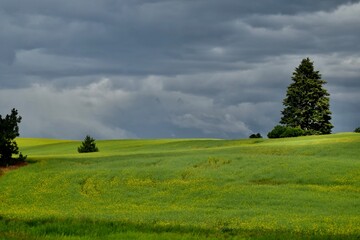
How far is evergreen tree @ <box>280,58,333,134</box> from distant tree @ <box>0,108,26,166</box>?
64.0 meters

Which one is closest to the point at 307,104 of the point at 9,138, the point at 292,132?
the point at 292,132

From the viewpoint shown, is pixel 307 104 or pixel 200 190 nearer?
pixel 200 190

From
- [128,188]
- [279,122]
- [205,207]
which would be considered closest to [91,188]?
[128,188]

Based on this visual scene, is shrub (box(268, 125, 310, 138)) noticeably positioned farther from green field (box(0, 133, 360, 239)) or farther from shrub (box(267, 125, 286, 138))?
green field (box(0, 133, 360, 239))

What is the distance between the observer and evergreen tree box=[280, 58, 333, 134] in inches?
4476

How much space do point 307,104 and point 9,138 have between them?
69.4m

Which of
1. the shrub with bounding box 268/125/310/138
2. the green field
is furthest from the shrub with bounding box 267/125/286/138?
the green field

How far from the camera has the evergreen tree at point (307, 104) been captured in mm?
113688

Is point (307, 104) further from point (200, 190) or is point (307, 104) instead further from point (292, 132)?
point (200, 190)

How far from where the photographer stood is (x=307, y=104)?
115625 mm

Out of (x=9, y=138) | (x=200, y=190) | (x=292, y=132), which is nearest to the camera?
(x=200, y=190)

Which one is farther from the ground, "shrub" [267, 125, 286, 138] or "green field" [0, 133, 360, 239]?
"shrub" [267, 125, 286, 138]

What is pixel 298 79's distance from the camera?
117938 millimetres

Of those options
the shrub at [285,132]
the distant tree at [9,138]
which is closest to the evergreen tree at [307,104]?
the shrub at [285,132]
